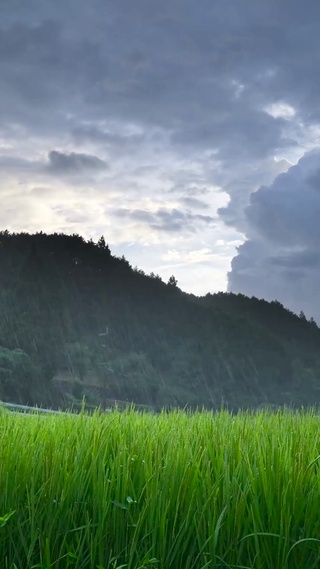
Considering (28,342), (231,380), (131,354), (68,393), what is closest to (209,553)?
(68,393)

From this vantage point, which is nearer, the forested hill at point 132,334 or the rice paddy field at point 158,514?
the rice paddy field at point 158,514

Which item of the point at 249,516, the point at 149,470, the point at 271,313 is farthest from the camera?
the point at 271,313

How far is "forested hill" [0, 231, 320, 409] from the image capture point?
32.6 metres

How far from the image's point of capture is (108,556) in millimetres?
2895

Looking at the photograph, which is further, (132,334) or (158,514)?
(132,334)

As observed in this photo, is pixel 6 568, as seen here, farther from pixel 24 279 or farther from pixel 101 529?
pixel 24 279

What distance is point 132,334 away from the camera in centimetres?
3816

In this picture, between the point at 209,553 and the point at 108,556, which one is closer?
the point at 209,553

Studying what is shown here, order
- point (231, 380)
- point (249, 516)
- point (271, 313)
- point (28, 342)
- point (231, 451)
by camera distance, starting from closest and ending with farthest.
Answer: point (249, 516) < point (231, 451) < point (28, 342) < point (231, 380) < point (271, 313)

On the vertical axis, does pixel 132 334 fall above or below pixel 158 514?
above

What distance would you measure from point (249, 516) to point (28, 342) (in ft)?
99.3

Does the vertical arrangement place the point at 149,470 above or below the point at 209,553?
above

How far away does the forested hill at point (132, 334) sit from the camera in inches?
1282

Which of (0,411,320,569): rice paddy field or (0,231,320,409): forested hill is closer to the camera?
(0,411,320,569): rice paddy field
